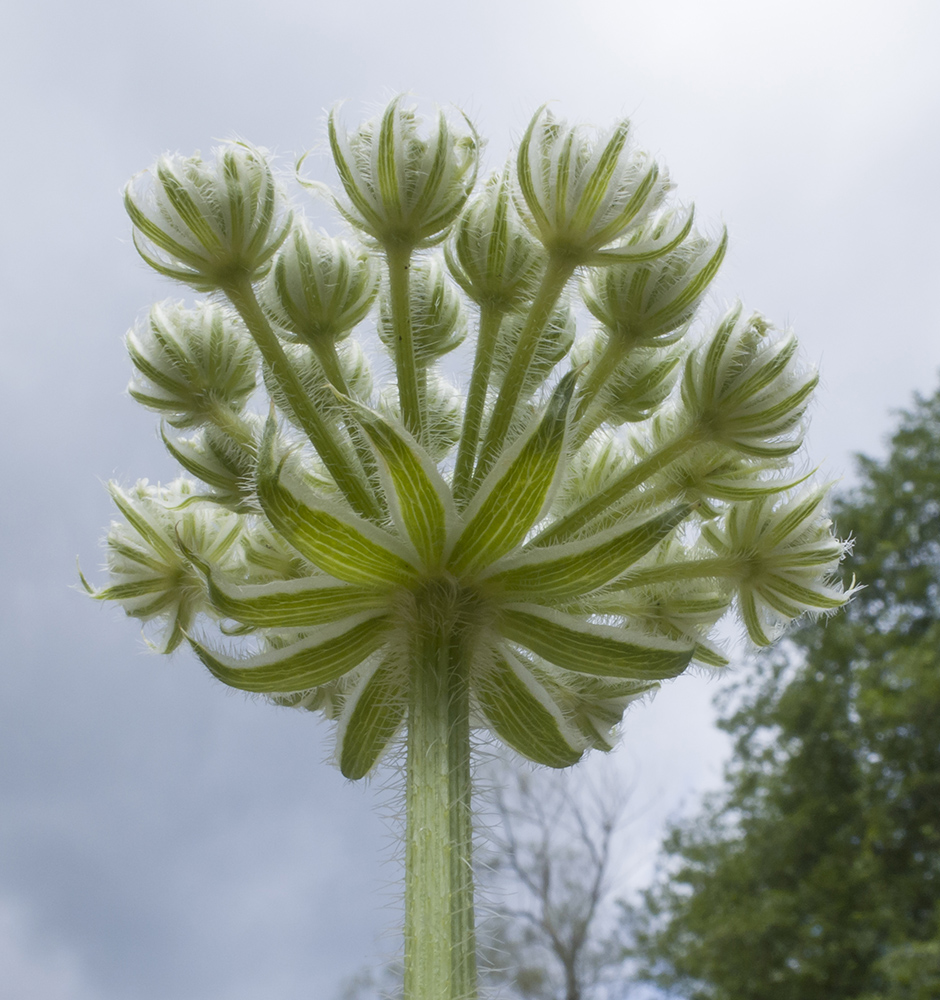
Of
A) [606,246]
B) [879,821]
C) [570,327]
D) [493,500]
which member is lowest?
[493,500]

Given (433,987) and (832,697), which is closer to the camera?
(433,987)

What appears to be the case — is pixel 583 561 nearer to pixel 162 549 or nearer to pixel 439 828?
pixel 439 828

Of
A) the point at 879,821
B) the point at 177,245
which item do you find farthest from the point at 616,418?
the point at 879,821

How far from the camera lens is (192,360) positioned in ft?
9.83

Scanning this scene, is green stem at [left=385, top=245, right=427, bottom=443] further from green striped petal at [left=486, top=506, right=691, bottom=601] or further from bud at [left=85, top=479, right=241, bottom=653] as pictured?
bud at [left=85, top=479, right=241, bottom=653]

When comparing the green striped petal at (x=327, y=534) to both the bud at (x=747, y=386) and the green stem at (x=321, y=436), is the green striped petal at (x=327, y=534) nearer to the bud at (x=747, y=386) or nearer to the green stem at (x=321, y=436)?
the green stem at (x=321, y=436)

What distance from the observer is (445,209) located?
8.95ft

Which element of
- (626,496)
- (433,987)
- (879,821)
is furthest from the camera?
(879,821)

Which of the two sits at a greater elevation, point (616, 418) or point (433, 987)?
point (616, 418)

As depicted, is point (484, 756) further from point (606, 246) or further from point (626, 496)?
point (606, 246)

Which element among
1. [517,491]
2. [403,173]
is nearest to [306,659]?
[517,491]

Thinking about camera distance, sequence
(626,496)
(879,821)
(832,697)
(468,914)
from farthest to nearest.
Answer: (832,697)
(879,821)
(626,496)
(468,914)

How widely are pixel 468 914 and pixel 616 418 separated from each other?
1669 mm

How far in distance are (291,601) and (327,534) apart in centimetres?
20
